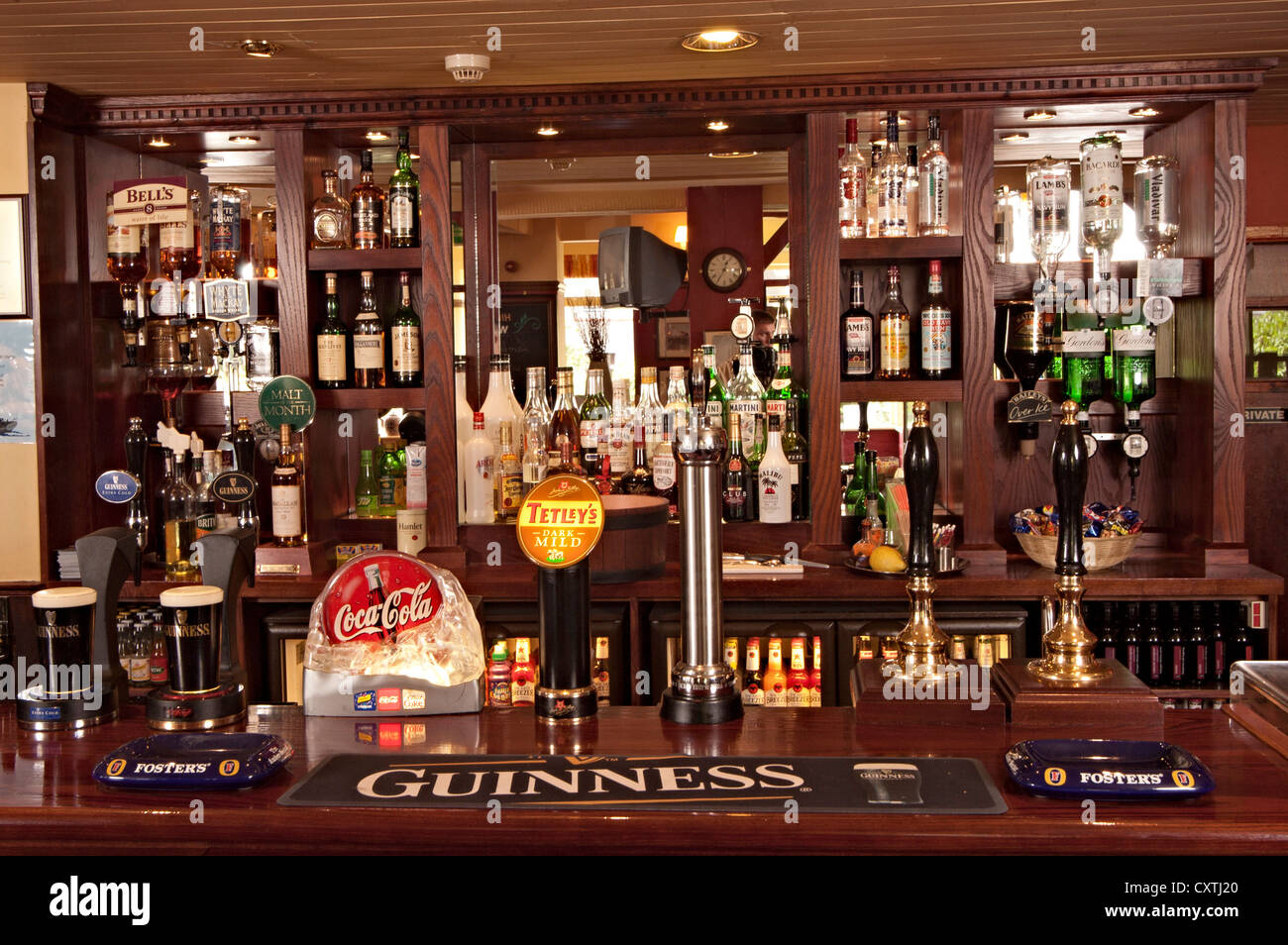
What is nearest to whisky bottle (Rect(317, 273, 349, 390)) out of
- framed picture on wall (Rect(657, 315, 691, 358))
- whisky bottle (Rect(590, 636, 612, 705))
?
framed picture on wall (Rect(657, 315, 691, 358))

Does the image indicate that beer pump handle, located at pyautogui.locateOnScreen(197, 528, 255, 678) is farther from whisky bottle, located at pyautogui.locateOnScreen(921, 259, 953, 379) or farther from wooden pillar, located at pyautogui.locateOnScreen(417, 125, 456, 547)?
whisky bottle, located at pyautogui.locateOnScreen(921, 259, 953, 379)

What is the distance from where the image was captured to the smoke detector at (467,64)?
3125 mm

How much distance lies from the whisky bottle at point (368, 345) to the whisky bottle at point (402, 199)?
0.16 m

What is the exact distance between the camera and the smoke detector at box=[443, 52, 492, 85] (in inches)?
123

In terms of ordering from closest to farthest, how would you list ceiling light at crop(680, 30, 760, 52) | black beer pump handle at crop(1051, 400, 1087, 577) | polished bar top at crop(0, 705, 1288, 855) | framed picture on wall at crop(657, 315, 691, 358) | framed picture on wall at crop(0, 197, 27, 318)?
polished bar top at crop(0, 705, 1288, 855), black beer pump handle at crop(1051, 400, 1087, 577), ceiling light at crop(680, 30, 760, 52), framed picture on wall at crop(0, 197, 27, 318), framed picture on wall at crop(657, 315, 691, 358)

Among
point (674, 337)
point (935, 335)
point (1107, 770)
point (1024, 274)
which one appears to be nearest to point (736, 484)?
point (674, 337)

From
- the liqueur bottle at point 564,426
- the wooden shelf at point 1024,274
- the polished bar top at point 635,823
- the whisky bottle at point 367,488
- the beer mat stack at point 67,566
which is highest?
the wooden shelf at point 1024,274

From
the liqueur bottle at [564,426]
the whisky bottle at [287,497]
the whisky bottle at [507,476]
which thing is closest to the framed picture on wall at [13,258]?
the whisky bottle at [287,497]

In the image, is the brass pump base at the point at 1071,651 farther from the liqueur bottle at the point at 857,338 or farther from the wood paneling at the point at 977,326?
the liqueur bottle at the point at 857,338

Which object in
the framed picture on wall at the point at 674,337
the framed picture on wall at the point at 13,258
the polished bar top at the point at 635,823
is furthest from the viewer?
the framed picture on wall at the point at 674,337

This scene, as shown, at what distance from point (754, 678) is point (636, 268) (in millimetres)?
1230

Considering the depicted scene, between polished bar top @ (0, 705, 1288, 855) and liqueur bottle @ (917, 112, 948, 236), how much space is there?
2.15 metres

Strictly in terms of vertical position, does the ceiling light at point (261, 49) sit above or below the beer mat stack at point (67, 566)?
above
